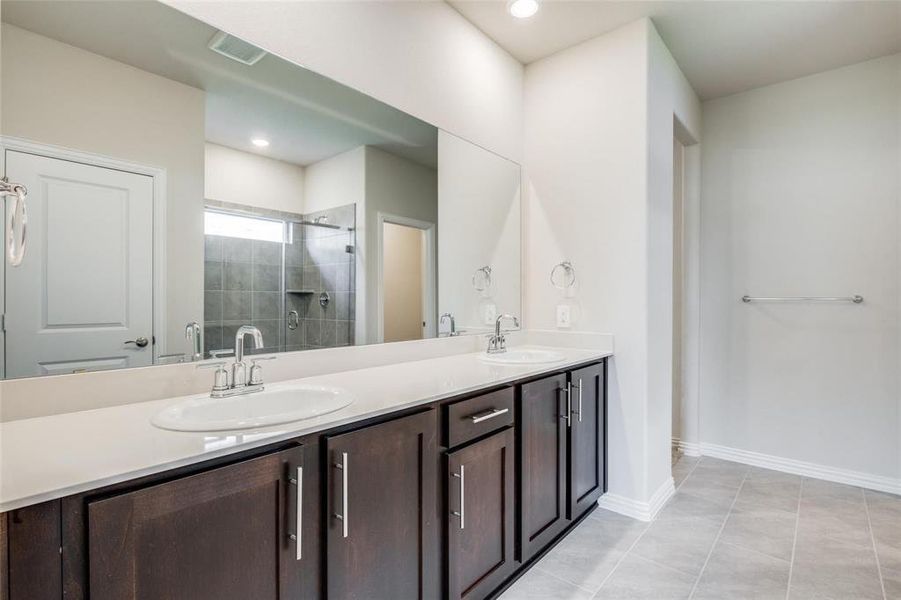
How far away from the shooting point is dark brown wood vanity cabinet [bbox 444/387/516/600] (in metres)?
1.41

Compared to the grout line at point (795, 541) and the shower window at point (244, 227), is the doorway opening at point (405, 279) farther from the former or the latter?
the grout line at point (795, 541)

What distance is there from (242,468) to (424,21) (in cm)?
205

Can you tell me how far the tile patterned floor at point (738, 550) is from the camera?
1699 mm

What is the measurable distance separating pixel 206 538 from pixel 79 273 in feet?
2.54

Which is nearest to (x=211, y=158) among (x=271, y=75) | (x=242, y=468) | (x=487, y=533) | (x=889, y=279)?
(x=271, y=75)

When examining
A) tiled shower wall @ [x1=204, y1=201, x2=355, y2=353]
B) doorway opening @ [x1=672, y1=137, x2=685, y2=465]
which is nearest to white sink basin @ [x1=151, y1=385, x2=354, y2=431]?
tiled shower wall @ [x1=204, y1=201, x2=355, y2=353]

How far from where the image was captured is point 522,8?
7.13ft

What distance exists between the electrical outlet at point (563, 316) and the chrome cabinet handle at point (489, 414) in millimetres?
1048

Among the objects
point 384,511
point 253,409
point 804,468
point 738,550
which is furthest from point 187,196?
point 804,468

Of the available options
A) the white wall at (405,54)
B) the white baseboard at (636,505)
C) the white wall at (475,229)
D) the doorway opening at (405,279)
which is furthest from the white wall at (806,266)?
the doorway opening at (405,279)

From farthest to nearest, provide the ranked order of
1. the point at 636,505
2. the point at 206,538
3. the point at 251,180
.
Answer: the point at 636,505 → the point at 251,180 → the point at 206,538

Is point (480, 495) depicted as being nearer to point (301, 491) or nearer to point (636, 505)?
point (301, 491)

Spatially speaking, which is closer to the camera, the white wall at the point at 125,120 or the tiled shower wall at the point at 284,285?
the white wall at the point at 125,120

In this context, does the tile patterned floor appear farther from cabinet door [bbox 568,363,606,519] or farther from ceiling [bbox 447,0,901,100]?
ceiling [bbox 447,0,901,100]
